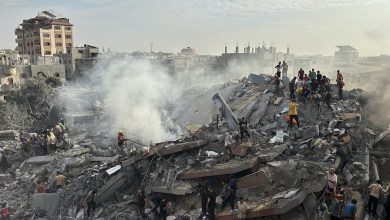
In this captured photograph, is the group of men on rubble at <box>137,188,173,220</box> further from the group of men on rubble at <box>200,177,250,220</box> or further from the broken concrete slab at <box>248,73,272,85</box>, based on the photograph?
the broken concrete slab at <box>248,73,272,85</box>

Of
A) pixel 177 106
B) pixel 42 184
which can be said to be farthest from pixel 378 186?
pixel 177 106

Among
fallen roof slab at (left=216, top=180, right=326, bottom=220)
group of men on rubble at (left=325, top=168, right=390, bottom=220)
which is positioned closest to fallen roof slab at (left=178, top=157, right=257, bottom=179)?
fallen roof slab at (left=216, top=180, right=326, bottom=220)

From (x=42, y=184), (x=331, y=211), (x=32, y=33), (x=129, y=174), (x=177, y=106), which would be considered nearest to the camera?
(x=331, y=211)

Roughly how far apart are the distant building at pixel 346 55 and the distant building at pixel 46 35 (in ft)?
133

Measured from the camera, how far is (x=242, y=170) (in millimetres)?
8836

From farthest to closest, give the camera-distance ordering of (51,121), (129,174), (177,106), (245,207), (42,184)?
(51,121), (177,106), (42,184), (129,174), (245,207)

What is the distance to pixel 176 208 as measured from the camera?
8883 millimetres

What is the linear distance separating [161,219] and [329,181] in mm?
3860

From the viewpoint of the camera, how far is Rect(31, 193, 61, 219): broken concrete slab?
10078 millimetres

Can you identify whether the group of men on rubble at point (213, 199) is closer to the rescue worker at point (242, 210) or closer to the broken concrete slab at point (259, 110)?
the rescue worker at point (242, 210)

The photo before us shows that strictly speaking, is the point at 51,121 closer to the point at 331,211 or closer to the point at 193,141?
the point at 193,141

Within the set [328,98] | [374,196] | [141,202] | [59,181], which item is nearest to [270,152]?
[374,196]

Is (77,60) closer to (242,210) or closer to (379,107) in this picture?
(379,107)

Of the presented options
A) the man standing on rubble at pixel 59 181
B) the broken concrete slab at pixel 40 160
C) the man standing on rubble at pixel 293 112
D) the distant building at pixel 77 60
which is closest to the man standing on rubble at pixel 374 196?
the man standing on rubble at pixel 293 112
